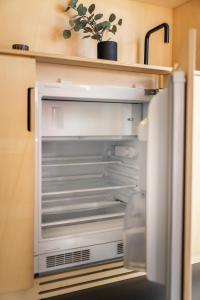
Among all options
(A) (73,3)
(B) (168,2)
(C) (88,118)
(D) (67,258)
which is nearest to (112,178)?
(C) (88,118)

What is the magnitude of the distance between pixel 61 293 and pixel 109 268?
1.01 feet

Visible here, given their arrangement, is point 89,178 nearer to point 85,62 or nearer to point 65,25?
point 85,62

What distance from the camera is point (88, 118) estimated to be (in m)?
1.60

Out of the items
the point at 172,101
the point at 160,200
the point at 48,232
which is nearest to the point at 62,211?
the point at 48,232

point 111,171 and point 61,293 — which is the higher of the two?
point 111,171

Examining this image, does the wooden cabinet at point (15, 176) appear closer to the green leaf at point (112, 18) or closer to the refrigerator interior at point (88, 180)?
the refrigerator interior at point (88, 180)

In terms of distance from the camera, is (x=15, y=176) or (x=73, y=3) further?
(x=73, y=3)

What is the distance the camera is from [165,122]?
86cm

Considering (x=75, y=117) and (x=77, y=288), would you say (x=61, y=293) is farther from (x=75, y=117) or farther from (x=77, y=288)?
(x=75, y=117)

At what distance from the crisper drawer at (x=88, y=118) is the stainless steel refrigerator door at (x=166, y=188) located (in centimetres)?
74

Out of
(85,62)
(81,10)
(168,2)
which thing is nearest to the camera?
(85,62)

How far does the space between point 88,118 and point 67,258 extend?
716 millimetres

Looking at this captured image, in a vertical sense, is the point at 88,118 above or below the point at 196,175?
above

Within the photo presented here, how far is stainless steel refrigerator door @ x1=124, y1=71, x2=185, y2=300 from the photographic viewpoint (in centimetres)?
77
